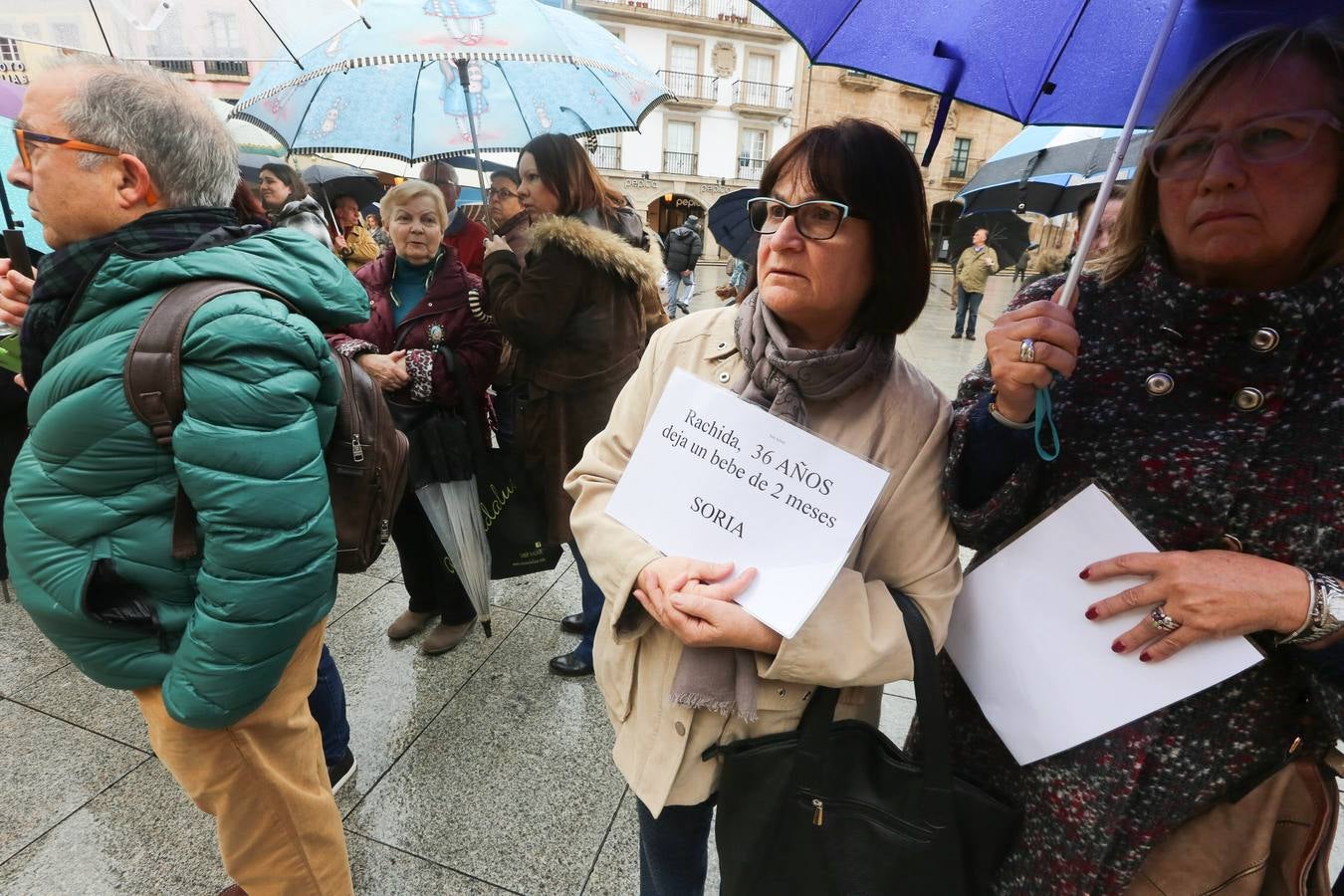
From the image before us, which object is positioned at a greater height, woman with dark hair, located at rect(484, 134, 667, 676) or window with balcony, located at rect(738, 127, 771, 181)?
woman with dark hair, located at rect(484, 134, 667, 676)

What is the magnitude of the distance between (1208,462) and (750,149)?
1290 inches

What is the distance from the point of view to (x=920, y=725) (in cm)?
100

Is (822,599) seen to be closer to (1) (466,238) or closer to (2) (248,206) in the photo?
(2) (248,206)

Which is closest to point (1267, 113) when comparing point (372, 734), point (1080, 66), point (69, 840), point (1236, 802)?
point (1080, 66)

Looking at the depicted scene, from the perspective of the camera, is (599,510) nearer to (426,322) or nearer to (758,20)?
(426,322)

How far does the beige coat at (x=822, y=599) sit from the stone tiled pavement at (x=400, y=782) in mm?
977

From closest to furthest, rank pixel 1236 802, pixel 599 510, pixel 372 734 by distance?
pixel 1236 802, pixel 599 510, pixel 372 734

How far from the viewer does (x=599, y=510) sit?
129 cm

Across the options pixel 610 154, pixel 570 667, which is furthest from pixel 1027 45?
pixel 610 154

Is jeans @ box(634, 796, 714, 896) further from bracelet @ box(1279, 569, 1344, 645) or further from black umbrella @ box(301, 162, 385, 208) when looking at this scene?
black umbrella @ box(301, 162, 385, 208)

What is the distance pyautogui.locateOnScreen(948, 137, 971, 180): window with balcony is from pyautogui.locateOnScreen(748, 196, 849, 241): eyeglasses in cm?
3344

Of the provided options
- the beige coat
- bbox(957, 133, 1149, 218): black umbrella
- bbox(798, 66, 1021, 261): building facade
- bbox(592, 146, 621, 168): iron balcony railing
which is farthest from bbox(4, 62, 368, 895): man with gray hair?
bbox(592, 146, 621, 168): iron balcony railing

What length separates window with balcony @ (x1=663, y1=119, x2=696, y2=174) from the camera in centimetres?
2908

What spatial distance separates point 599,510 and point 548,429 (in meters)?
1.37
